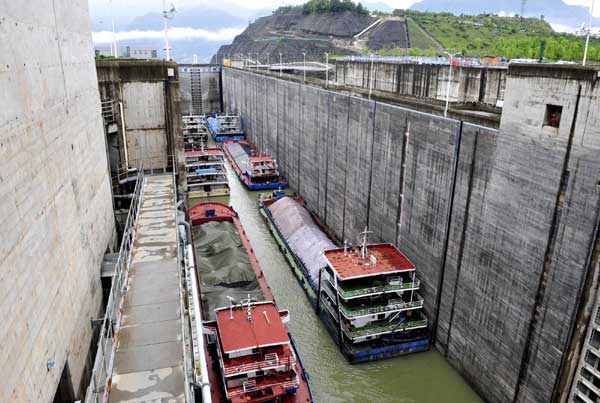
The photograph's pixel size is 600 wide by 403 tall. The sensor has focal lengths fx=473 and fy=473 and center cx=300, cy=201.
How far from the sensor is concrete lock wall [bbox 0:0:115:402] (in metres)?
6.63

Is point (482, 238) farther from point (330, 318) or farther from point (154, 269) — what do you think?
point (154, 269)

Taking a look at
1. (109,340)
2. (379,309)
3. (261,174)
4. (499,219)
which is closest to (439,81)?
(261,174)

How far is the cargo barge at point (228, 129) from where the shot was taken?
174 feet

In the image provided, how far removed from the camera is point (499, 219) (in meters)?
13.6

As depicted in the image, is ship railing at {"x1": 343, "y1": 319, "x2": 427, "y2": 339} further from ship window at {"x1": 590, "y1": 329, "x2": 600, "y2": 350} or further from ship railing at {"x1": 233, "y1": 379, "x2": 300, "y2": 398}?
ship window at {"x1": 590, "y1": 329, "x2": 600, "y2": 350}

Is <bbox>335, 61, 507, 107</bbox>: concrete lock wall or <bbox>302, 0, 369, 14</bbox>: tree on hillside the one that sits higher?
<bbox>302, 0, 369, 14</bbox>: tree on hillside

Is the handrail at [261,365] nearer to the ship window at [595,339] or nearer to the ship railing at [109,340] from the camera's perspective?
the ship railing at [109,340]

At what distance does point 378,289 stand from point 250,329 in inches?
188

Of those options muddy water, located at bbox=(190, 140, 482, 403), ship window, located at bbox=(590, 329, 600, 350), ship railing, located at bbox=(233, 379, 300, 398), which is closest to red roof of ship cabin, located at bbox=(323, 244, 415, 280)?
muddy water, located at bbox=(190, 140, 482, 403)

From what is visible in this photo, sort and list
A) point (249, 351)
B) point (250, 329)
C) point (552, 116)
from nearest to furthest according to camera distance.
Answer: point (552, 116) → point (249, 351) → point (250, 329)

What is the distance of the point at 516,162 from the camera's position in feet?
42.4

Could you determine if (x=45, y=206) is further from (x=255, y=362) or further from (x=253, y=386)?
(x=253, y=386)

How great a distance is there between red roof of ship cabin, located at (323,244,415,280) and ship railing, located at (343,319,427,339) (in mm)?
1836

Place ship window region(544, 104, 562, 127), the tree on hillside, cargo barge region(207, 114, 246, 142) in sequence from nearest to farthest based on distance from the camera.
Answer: ship window region(544, 104, 562, 127), cargo barge region(207, 114, 246, 142), the tree on hillside
